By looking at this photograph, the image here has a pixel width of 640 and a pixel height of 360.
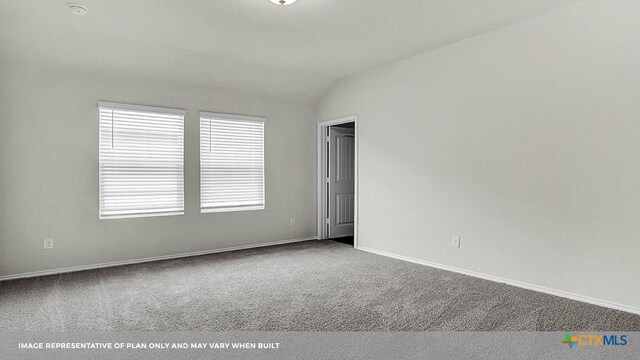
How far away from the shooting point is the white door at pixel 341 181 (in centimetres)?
638

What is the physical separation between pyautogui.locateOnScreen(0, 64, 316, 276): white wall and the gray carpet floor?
1.18ft

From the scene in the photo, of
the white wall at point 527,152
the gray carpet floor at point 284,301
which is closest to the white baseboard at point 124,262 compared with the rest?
the gray carpet floor at point 284,301

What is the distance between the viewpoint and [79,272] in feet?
13.9

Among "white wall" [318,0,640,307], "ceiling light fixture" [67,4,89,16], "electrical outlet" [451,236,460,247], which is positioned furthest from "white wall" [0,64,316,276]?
"electrical outlet" [451,236,460,247]

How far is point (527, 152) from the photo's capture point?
11.9 ft

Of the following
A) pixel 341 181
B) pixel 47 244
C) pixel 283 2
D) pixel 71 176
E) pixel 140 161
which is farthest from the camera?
pixel 341 181

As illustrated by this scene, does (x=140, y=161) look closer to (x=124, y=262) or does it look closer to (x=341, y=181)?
(x=124, y=262)

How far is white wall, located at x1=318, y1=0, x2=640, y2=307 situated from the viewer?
120 inches

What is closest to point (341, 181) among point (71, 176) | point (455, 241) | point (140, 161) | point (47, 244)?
point (455, 241)

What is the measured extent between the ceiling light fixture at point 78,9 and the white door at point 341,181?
3.83m

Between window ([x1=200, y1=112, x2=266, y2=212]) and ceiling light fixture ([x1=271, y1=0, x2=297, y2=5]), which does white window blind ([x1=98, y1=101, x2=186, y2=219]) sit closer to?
window ([x1=200, y1=112, x2=266, y2=212])

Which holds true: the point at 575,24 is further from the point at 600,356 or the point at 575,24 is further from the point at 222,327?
the point at 222,327

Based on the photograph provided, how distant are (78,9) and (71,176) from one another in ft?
6.43

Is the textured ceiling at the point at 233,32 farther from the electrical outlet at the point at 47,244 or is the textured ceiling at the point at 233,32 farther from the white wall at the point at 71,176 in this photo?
the electrical outlet at the point at 47,244
